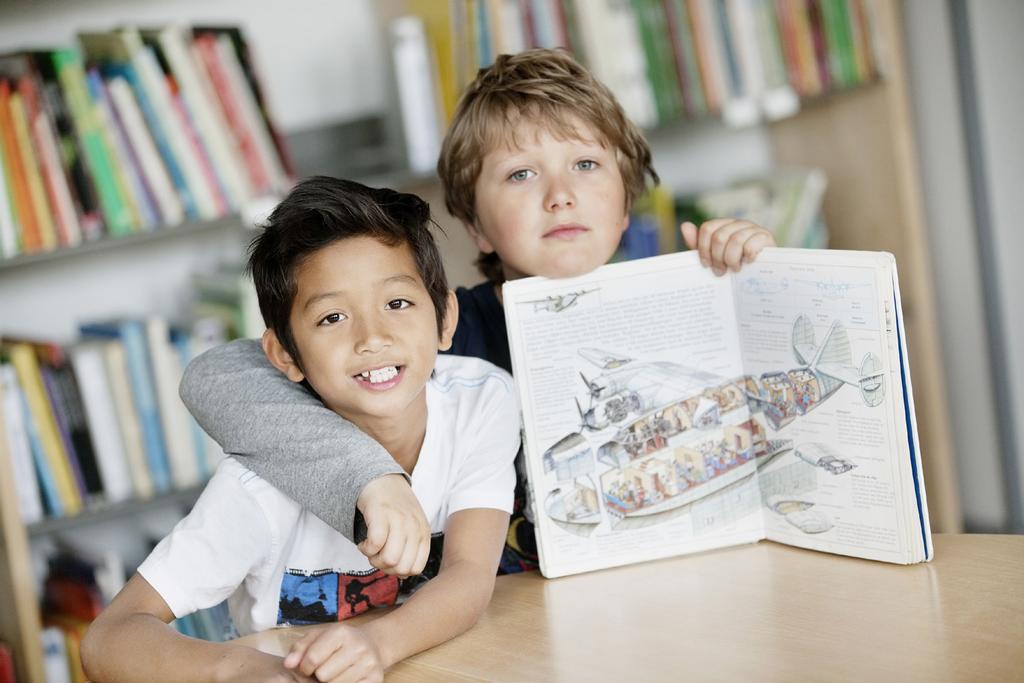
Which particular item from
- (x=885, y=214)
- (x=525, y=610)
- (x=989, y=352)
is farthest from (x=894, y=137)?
(x=525, y=610)

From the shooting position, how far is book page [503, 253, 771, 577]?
3.66 feet

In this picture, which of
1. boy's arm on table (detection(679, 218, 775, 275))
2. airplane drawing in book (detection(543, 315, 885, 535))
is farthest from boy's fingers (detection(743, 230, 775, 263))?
airplane drawing in book (detection(543, 315, 885, 535))

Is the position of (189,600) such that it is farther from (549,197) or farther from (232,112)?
(232,112)

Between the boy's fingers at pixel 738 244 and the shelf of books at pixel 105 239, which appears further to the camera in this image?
the shelf of books at pixel 105 239

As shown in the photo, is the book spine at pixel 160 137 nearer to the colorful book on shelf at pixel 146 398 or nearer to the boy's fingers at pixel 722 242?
the colorful book on shelf at pixel 146 398

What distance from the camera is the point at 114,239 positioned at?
197cm

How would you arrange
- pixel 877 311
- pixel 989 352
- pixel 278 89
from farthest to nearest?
1. pixel 989 352
2. pixel 278 89
3. pixel 877 311

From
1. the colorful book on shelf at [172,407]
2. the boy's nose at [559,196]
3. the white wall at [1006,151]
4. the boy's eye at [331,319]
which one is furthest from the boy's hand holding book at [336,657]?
the white wall at [1006,151]

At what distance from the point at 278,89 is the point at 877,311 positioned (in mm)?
1774

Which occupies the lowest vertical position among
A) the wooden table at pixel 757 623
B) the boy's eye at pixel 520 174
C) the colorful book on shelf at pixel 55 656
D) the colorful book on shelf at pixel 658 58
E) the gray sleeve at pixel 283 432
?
the colorful book on shelf at pixel 55 656

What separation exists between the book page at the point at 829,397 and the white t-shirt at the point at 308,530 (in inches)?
10.6

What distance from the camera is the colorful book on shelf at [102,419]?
1984 millimetres

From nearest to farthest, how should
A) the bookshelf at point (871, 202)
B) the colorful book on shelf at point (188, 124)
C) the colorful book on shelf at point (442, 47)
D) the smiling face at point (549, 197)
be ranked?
the smiling face at point (549, 197) < the colorful book on shelf at point (188, 124) < the colorful book on shelf at point (442, 47) < the bookshelf at point (871, 202)

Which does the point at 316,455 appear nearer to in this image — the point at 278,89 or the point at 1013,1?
the point at 278,89
